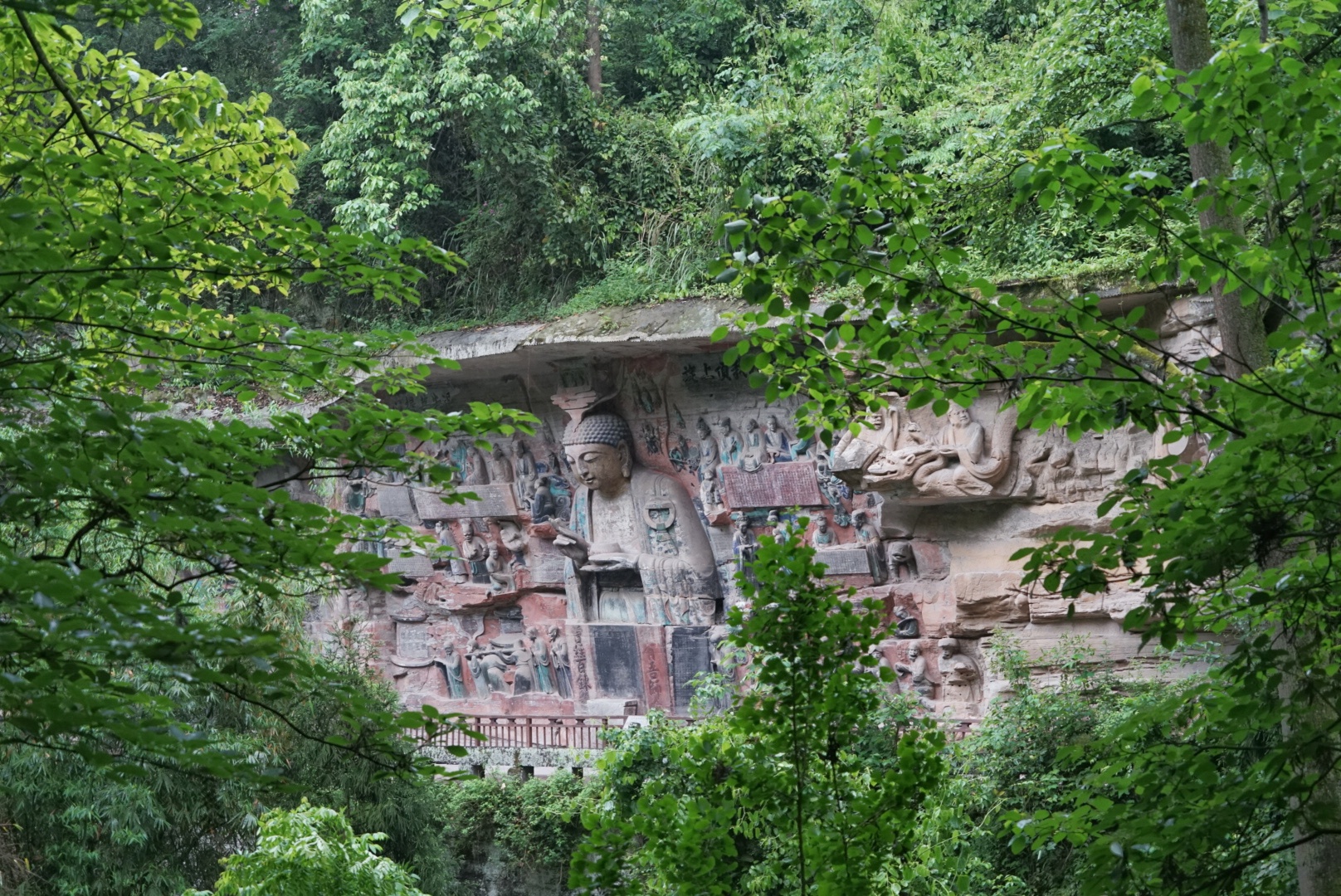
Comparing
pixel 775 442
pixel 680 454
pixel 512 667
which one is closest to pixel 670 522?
pixel 680 454

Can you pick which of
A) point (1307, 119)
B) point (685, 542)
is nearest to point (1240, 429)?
point (1307, 119)

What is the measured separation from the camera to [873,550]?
11477 millimetres

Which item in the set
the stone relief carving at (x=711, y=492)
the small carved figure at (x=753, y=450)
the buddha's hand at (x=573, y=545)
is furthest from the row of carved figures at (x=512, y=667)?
the small carved figure at (x=753, y=450)

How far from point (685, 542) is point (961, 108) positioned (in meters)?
5.22

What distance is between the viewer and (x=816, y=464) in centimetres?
1170

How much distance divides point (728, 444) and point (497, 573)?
377 centimetres

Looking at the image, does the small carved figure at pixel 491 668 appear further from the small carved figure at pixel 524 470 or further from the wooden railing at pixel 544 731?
the small carved figure at pixel 524 470

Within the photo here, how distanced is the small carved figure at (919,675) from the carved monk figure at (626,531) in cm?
247

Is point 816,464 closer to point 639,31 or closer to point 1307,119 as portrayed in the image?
point 639,31

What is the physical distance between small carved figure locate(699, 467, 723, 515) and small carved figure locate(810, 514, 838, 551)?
1164 mm

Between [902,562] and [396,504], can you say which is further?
[396,504]

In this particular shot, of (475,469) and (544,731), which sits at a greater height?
(475,469)

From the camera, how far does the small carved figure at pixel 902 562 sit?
37.1 feet

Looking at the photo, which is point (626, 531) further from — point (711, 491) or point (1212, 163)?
point (1212, 163)
